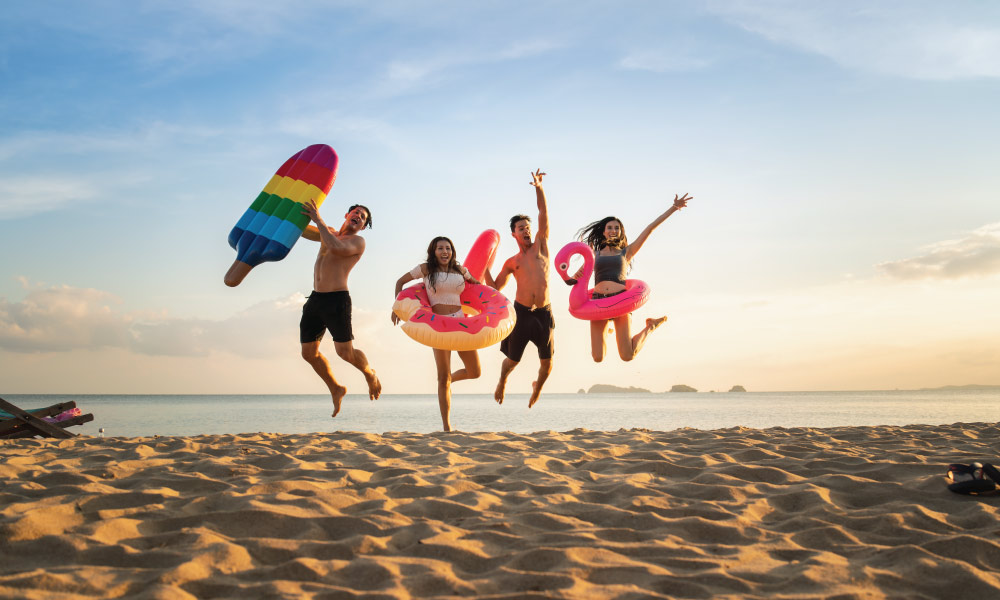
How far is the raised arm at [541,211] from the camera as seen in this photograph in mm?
6461

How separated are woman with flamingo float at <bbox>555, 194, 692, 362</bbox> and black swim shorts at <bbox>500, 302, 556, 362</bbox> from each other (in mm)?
299

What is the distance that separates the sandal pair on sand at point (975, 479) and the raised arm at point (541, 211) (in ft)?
13.8

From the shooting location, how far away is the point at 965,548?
2.47m

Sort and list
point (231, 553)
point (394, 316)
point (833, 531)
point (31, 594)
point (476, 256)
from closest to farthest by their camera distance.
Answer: point (31, 594) → point (231, 553) → point (833, 531) → point (394, 316) → point (476, 256)

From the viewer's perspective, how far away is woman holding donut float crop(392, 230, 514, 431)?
18.4 feet

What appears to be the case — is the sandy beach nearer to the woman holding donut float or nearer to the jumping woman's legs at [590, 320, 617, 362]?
the woman holding donut float

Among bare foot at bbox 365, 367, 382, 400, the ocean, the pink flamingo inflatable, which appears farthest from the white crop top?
the ocean

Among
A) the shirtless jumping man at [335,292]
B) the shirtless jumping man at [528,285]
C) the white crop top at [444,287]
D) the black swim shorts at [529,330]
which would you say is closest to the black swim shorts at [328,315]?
the shirtless jumping man at [335,292]

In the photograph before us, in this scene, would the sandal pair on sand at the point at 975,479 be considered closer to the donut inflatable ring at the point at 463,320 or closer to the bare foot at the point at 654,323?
the donut inflatable ring at the point at 463,320

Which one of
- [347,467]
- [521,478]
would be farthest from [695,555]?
[347,467]

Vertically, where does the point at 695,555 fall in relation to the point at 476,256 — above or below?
below

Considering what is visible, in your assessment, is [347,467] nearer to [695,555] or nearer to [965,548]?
[695,555]

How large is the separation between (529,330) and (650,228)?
1.73 m

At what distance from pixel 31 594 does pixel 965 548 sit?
3194 mm
